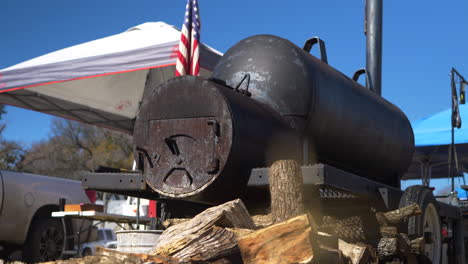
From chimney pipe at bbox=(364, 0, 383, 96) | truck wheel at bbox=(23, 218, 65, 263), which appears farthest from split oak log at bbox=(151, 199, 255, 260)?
chimney pipe at bbox=(364, 0, 383, 96)

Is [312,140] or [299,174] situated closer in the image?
[299,174]

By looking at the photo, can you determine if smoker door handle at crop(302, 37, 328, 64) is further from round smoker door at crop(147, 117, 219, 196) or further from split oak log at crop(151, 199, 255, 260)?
split oak log at crop(151, 199, 255, 260)

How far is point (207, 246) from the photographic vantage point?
3.67 meters

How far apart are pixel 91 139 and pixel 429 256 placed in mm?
44637

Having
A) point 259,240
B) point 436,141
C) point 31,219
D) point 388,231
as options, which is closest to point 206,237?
point 259,240

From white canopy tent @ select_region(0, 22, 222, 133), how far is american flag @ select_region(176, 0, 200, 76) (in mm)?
217

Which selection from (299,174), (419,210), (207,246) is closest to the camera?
(207,246)

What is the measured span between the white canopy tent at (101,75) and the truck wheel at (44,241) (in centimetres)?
223

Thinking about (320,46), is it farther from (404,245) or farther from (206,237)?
(206,237)

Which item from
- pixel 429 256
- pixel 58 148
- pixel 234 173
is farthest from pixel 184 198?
pixel 58 148

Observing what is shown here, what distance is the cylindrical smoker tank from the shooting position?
5176 millimetres

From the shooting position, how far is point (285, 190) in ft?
14.3

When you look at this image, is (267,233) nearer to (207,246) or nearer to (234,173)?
(207,246)

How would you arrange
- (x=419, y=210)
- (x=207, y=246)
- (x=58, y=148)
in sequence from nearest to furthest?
1. (x=207, y=246)
2. (x=419, y=210)
3. (x=58, y=148)
